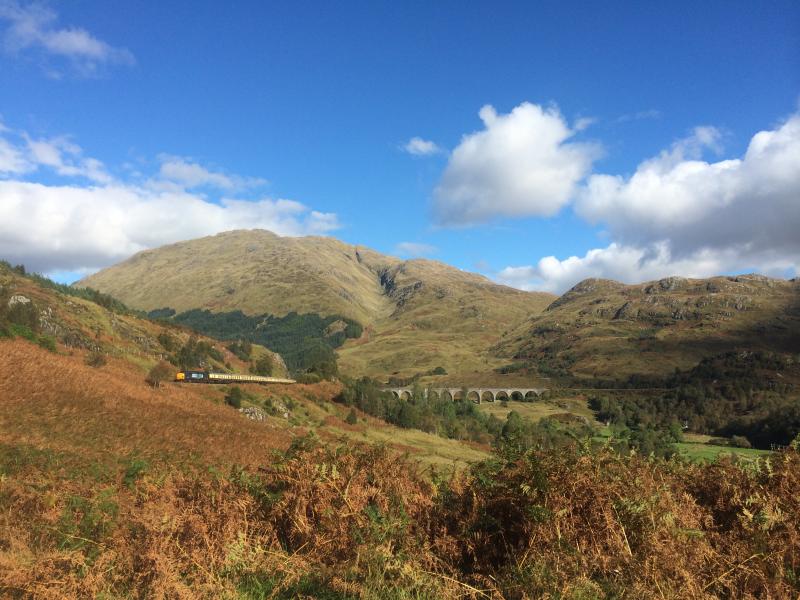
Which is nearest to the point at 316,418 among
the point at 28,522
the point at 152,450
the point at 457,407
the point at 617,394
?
the point at 152,450

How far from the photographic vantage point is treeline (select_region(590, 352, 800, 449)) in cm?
12462

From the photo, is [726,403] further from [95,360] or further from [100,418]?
[100,418]

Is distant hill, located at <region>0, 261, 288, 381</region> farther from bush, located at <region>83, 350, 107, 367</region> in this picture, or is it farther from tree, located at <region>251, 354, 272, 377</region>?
tree, located at <region>251, 354, 272, 377</region>

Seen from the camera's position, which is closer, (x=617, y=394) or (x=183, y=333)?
(x=183, y=333)

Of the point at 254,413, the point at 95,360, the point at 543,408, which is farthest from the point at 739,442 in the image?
the point at 95,360

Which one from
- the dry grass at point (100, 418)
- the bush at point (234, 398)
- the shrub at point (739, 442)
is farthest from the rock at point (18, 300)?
the shrub at point (739, 442)

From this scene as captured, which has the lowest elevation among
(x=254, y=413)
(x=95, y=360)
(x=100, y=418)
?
(x=254, y=413)

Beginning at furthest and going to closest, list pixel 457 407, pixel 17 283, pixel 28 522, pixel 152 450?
pixel 457 407, pixel 17 283, pixel 152 450, pixel 28 522

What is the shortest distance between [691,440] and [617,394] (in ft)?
201

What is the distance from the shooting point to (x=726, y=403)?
152625 millimetres

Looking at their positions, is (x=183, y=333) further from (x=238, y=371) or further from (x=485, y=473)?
(x=485, y=473)

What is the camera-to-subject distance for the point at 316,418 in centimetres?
6288

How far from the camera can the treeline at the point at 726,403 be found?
4906 inches

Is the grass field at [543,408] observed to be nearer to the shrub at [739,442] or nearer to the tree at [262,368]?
the shrub at [739,442]
